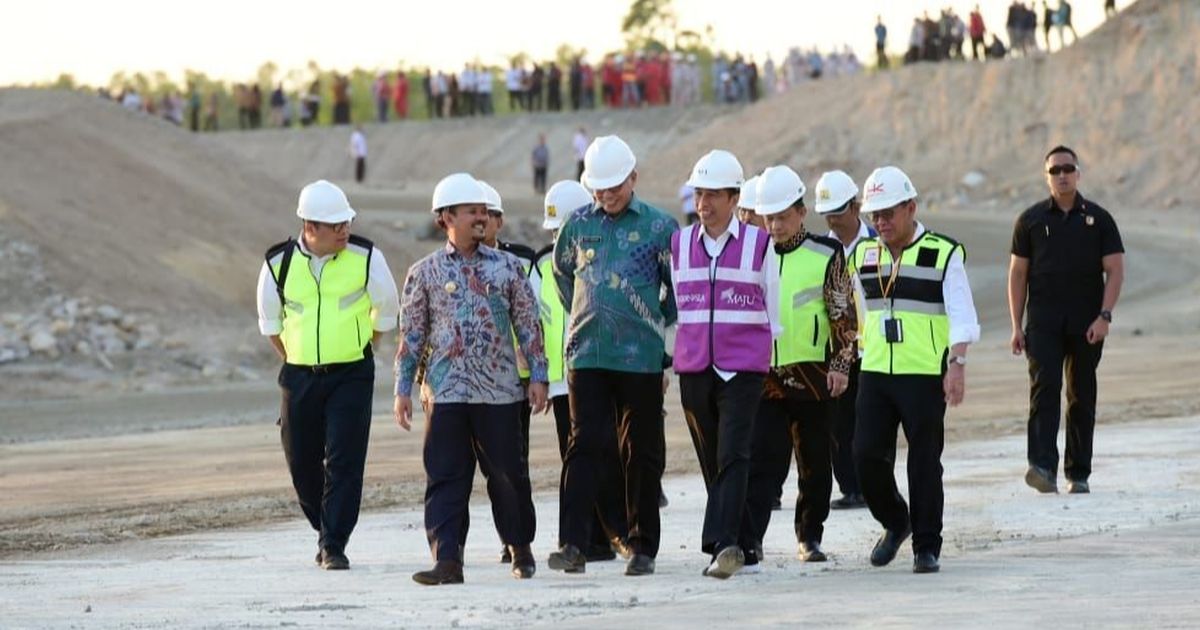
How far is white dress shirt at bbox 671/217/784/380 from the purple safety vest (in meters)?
0.01

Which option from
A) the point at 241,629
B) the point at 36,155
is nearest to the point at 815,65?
the point at 36,155

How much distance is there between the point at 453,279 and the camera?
1195cm

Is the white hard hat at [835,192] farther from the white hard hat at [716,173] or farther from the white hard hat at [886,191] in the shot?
the white hard hat at [716,173]

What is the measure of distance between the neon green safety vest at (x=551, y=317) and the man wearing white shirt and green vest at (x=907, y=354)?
1.92m

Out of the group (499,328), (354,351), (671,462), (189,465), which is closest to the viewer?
(499,328)

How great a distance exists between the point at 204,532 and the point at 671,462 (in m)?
4.76

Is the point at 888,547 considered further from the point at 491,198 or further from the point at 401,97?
the point at 401,97

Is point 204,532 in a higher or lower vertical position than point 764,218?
lower

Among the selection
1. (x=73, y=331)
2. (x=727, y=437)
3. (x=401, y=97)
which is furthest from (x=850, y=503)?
(x=401, y=97)

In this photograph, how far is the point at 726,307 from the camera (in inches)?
465

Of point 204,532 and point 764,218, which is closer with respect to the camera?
point 764,218

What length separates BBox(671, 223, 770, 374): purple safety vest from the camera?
11.8 m

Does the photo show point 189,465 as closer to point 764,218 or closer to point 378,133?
point 764,218

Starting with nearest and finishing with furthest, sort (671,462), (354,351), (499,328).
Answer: (499,328)
(354,351)
(671,462)
